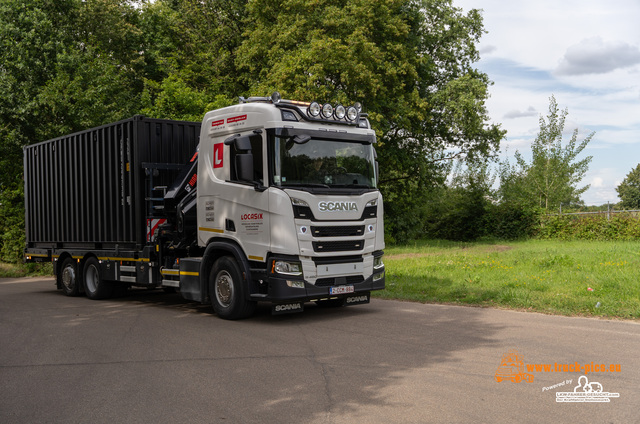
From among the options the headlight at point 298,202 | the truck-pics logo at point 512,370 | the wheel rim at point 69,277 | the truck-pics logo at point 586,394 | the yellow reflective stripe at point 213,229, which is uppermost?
the headlight at point 298,202

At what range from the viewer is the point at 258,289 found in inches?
375

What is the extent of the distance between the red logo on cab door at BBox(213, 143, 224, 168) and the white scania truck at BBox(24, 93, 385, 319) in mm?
30

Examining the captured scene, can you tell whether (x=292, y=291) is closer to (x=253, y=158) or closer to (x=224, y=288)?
(x=224, y=288)

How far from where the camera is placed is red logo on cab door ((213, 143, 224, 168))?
33.4 ft

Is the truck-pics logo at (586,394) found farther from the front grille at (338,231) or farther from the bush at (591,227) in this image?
the bush at (591,227)

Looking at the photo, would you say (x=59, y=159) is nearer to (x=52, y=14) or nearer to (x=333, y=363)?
(x=333, y=363)

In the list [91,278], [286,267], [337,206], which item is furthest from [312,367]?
[91,278]

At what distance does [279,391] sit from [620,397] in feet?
10.2

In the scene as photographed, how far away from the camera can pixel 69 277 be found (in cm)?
1466

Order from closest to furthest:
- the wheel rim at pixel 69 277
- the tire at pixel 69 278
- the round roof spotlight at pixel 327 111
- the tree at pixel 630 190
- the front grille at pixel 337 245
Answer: the front grille at pixel 337 245 < the round roof spotlight at pixel 327 111 < the tire at pixel 69 278 < the wheel rim at pixel 69 277 < the tree at pixel 630 190

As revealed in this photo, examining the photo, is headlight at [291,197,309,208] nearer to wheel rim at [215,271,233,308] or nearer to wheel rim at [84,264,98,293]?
wheel rim at [215,271,233,308]

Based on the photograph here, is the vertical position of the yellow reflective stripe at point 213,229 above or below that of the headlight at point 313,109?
below

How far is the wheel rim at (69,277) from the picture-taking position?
1445 centimetres

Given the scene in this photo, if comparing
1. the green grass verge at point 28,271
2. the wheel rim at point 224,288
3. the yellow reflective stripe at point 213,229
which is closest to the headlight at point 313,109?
the yellow reflective stripe at point 213,229
